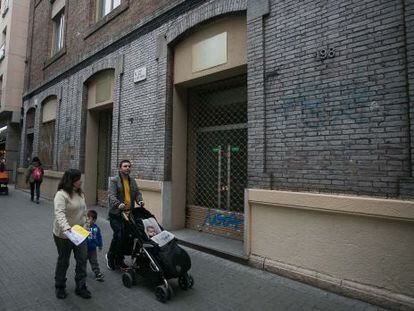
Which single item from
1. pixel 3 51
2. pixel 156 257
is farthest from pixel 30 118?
pixel 156 257

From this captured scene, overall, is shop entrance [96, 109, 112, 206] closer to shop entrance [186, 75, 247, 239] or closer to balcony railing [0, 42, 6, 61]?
shop entrance [186, 75, 247, 239]

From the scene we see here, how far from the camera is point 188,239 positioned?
6809 millimetres

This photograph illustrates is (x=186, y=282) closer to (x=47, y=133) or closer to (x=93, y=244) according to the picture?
(x=93, y=244)

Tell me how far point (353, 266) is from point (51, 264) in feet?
→ 15.2

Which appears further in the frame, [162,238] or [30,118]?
[30,118]

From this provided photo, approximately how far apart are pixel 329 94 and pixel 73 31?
11456 mm

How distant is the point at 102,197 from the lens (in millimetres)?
11453

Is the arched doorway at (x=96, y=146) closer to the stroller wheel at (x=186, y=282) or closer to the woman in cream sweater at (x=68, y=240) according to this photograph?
the woman in cream sweater at (x=68, y=240)

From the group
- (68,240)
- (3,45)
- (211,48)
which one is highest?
Answer: (3,45)

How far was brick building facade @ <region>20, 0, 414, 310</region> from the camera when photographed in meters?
4.16

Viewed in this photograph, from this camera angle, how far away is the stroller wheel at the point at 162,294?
13.2 ft

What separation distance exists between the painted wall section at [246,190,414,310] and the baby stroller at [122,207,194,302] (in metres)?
1.54

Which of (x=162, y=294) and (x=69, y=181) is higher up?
(x=69, y=181)

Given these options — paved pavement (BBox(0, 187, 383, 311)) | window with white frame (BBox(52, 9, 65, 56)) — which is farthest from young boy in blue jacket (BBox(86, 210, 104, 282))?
window with white frame (BBox(52, 9, 65, 56))
